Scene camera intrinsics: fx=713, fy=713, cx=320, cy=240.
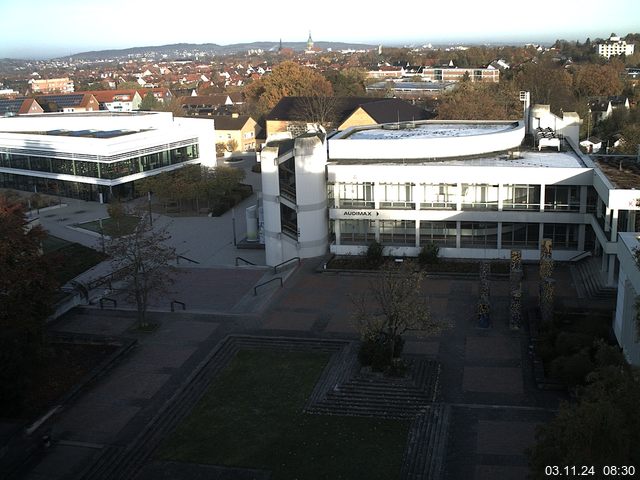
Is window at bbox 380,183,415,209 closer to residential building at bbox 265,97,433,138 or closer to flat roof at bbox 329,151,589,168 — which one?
flat roof at bbox 329,151,589,168

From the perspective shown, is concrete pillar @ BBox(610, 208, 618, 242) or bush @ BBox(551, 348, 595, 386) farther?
concrete pillar @ BBox(610, 208, 618, 242)

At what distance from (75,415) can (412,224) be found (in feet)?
65.9

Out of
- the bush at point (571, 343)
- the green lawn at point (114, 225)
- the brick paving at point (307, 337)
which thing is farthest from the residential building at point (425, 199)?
the green lawn at point (114, 225)

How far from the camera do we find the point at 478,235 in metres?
36.2

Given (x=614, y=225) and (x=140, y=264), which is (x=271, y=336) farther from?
(x=614, y=225)

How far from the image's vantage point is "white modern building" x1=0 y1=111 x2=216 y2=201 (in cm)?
5566

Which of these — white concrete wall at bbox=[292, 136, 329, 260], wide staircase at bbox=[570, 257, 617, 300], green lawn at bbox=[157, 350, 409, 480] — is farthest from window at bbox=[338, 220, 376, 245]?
green lawn at bbox=[157, 350, 409, 480]

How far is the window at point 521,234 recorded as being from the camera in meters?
35.7

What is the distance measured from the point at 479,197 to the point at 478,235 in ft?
6.41

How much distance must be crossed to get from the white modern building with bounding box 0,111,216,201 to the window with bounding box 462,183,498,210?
3009 cm

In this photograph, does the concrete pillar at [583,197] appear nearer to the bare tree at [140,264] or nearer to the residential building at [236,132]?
the bare tree at [140,264]

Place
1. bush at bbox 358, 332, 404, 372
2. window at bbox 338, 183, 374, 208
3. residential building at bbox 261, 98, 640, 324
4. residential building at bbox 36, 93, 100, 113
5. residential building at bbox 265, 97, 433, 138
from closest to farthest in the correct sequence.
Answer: bush at bbox 358, 332, 404, 372
residential building at bbox 261, 98, 640, 324
window at bbox 338, 183, 374, 208
residential building at bbox 265, 97, 433, 138
residential building at bbox 36, 93, 100, 113

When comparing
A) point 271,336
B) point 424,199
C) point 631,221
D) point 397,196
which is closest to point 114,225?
point 397,196

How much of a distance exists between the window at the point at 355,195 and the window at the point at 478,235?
4.92 m
